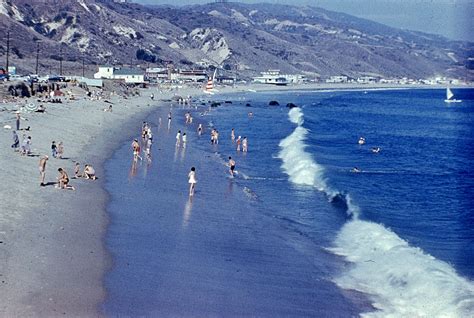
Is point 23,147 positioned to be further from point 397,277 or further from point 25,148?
point 397,277

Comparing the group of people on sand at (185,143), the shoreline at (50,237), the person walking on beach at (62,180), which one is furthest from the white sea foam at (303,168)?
the person walking on beach at (62,180)

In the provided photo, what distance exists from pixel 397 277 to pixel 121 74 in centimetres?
10813

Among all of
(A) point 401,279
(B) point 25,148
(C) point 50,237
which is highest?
(B) point 25,148

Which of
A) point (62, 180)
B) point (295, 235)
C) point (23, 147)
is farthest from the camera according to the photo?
point (23, 147)

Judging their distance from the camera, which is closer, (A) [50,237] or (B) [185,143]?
(A) [50,237]

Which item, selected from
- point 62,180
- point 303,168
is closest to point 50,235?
point 62,180

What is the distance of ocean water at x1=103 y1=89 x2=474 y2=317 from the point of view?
49.5ft

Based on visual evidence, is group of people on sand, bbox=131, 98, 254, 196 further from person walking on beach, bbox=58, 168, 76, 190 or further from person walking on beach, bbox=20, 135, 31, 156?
person walking on beach, bbox=20, 135, 31, 156

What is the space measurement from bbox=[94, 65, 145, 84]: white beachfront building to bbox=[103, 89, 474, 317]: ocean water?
252 feet

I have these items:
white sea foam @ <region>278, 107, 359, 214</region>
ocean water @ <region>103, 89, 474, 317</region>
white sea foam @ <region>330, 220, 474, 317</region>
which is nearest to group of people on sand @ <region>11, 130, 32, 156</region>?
ocean water @ <region>103, 89, 474, 317</region>

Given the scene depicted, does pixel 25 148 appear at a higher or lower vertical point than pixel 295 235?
higher

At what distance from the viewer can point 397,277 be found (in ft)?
57.2

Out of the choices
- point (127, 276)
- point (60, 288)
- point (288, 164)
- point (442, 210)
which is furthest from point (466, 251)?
point (288, 164)

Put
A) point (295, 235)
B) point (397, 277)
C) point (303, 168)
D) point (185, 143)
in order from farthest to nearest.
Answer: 1. point (185, 143)
2. point (303, 168)
3. point (295, 235)
4. point (397, 277)
